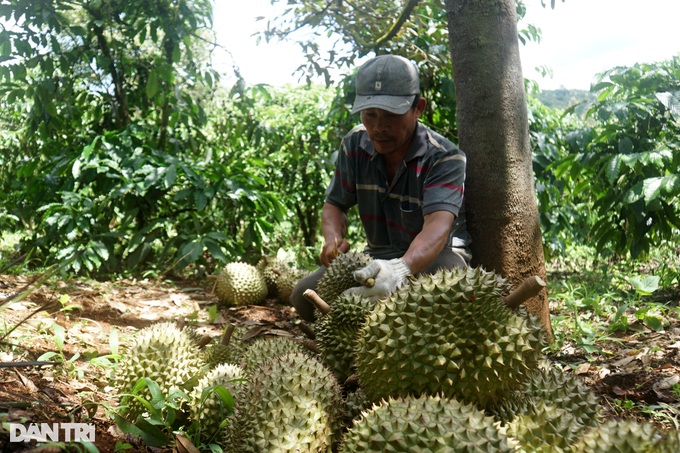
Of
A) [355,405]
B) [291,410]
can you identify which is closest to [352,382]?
[355,405]

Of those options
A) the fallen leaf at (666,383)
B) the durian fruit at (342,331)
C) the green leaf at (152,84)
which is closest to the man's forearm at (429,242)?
the durian fruit at (342,331)

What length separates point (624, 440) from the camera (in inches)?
50.4

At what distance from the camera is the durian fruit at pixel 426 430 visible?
1.30m

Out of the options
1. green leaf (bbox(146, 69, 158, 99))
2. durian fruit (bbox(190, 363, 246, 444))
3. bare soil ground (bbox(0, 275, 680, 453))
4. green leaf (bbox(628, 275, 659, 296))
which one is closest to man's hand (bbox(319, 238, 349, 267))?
bare soil ground (bbox(0, 275, 680, 453))

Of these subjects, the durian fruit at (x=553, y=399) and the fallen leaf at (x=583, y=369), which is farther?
the fallen leaf at (x=583, y=369)

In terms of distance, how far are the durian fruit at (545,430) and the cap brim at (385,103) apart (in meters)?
1.66

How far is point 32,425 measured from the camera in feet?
5.11

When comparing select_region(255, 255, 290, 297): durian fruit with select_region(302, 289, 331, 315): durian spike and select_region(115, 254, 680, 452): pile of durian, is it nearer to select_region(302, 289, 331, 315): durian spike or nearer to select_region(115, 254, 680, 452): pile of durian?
select_region(302, 289, 331, 315): durian spike

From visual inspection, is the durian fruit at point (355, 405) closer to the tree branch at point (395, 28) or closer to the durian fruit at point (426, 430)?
the durian fruit at point (426, 430)

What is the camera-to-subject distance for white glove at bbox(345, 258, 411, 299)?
2346 millimetres

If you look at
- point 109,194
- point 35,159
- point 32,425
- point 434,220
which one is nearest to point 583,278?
point 434,220

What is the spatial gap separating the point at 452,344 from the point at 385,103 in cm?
149

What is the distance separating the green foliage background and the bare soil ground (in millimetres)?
730

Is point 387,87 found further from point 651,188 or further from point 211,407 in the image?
point 651,188
